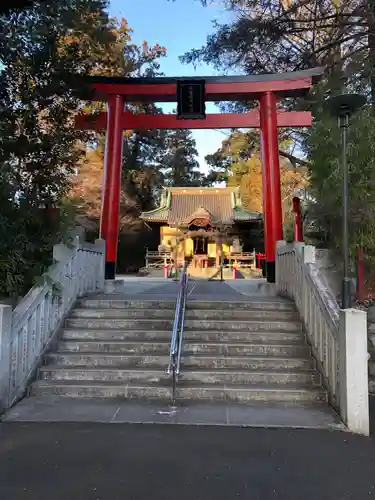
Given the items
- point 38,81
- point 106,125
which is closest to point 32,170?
point 38,81

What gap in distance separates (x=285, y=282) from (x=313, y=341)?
6.47ft

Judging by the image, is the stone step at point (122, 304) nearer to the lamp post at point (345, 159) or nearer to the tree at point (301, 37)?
the lamp post at point (345, 159)

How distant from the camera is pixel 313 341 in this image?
4.95m

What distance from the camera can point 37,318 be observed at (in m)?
4.84

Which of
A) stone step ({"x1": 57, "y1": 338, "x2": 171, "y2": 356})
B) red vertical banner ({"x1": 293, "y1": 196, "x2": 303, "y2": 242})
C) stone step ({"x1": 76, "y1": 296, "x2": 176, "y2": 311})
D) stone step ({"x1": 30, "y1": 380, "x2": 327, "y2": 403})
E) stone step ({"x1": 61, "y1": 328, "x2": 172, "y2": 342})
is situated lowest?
stone step ({"x1": 30, "y1": 380, "x2": 327, "y2": 403})

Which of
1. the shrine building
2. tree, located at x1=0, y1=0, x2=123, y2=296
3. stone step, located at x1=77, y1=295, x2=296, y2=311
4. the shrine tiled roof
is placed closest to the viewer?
tree, located at x1=0, y1=0, x2=123, y2=296

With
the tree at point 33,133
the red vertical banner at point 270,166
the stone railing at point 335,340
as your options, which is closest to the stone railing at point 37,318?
the tree at point 33,133

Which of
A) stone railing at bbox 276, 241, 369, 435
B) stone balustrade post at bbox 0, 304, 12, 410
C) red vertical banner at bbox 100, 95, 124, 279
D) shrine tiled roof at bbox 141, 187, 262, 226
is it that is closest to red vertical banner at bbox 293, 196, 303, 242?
stone railing at bbox 276, 241, 369, 435

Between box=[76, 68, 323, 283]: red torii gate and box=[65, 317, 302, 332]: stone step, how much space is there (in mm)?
2583

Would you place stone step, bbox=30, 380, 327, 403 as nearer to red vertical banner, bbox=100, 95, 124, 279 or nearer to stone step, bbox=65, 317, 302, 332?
stone step, bbox=65, 317, 302, 332

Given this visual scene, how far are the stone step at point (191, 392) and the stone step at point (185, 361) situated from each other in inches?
14.4

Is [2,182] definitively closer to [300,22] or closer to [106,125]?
[106,125]

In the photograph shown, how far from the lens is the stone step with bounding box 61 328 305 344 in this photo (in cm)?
532

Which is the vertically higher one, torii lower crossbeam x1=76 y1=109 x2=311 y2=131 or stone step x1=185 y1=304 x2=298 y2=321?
torii lower crossbeam x1=76 y1=109 x2=311 y2=131
